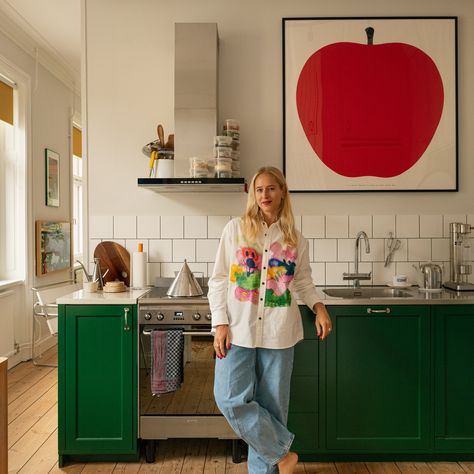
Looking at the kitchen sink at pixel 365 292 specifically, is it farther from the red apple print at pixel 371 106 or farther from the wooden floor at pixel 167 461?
the wooden floor at pixel 167 461

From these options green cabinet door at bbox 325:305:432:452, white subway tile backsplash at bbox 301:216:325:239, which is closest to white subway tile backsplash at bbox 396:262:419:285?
white subway tile backsplash at bbox 301:216:325:239

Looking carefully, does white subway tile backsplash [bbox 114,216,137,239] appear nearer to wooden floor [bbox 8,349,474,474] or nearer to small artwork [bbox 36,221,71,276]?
wooden floor [bbox 8,349,474,474]

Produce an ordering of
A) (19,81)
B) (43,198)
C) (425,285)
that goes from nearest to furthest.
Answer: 1. (425,285)
2. (19,81)
3. (43,198)

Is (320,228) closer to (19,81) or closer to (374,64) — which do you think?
(374,64)

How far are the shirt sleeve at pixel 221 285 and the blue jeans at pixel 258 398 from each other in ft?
0.47

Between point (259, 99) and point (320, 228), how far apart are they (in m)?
0.89

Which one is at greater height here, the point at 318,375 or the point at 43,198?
the point at 43,198

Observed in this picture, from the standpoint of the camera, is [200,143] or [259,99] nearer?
[200,143]

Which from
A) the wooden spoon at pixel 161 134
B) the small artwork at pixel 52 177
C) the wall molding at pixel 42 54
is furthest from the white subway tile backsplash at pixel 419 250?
the wall molding at pixel 42 54

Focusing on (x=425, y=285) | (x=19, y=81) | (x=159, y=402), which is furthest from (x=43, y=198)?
(x=425, y=285)

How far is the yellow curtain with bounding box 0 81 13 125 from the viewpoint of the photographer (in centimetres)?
424

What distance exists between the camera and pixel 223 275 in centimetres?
229

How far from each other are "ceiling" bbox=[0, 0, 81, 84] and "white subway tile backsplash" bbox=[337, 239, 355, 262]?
2652 millimetres

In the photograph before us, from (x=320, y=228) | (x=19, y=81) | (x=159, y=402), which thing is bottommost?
(x=159, y=402)
